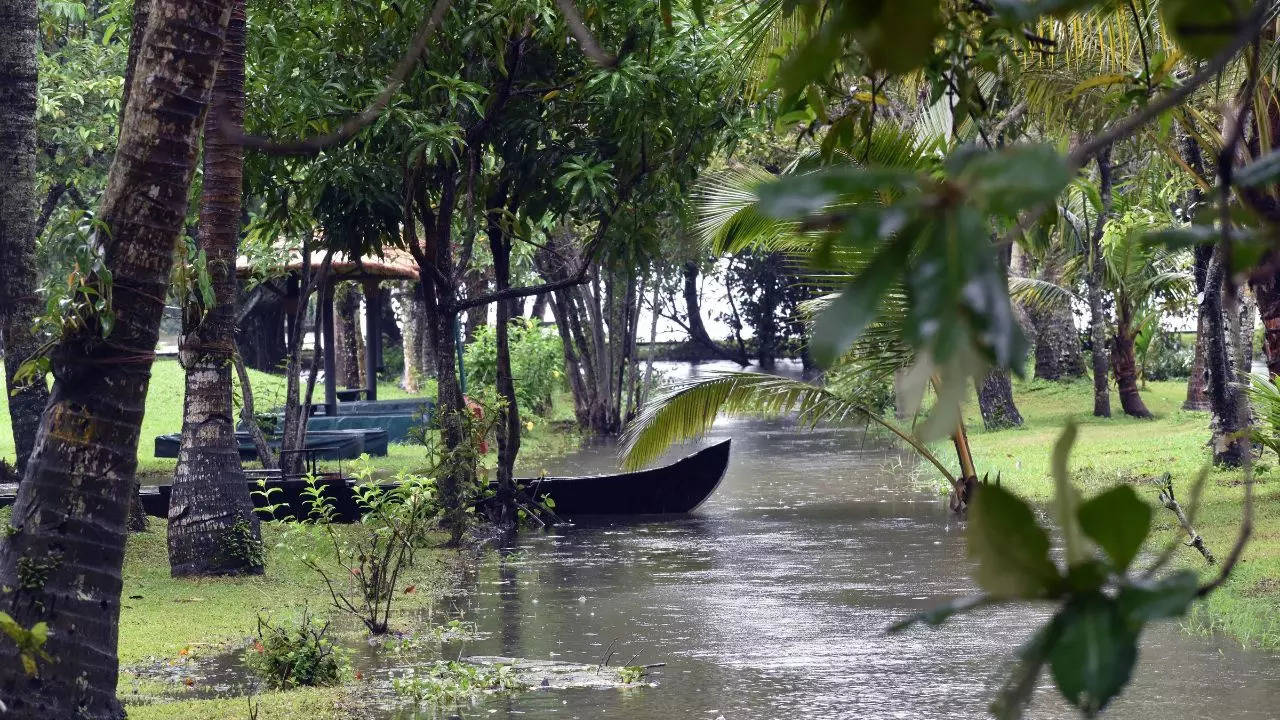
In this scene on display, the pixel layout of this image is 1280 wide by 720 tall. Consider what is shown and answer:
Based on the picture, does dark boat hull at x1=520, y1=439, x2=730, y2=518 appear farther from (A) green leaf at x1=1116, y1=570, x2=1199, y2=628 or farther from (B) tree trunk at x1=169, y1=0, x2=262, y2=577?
(A) green leaf at x1=1116, y1=570, x2=1199, y2=628

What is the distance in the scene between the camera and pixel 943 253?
0.84 metres

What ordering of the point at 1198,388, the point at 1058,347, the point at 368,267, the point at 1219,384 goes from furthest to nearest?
the point at 1058,347 < the point at 1198,388 < the point at 368,267 < the point at 1219,384

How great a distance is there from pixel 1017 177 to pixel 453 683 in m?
5.92

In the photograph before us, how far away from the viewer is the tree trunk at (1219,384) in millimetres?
11508

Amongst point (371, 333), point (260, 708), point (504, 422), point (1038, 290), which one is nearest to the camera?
point (260, 708)

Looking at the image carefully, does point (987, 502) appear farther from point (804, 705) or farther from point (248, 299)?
point (248, 299)

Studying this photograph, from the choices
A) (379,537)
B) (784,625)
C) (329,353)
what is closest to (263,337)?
(329,353)

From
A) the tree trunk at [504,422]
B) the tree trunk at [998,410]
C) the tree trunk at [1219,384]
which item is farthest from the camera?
the tree trunk at [998,410]

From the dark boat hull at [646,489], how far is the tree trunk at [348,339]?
18.5 meters

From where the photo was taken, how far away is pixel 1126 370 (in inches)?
763

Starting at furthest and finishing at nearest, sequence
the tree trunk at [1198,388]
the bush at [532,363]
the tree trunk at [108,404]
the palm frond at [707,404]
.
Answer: the bush at [532,363]
the tree trunk at [1198,388]
the palm frond at [707,404]
the tree trunk at [108,404]

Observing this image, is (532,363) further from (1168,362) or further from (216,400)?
(216,400)

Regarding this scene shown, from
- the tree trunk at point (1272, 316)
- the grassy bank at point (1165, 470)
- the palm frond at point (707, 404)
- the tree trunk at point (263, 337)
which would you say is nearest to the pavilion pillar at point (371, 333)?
the tree trunk at point (263, 337)

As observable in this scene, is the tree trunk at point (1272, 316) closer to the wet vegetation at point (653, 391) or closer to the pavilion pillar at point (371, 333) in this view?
the wet vegetation at point (653, 391)
